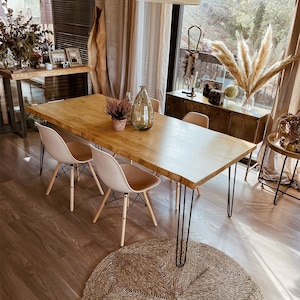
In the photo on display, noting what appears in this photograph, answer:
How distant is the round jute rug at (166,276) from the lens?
1892 mm

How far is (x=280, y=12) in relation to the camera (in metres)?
3.01

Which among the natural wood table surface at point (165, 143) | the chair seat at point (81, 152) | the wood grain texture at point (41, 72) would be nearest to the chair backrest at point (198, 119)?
the natural wood table surface at point (165, 143)

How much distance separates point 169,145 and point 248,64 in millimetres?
1371

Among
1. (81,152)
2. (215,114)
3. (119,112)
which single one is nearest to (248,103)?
(215,114)

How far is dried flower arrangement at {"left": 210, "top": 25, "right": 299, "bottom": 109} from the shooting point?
2.91 meters

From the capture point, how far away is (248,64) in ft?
9.90

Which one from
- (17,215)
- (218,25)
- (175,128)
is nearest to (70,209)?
(17,215)

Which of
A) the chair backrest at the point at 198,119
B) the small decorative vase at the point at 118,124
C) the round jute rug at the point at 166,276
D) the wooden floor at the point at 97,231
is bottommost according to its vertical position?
the wooden floor at the point at 97,231

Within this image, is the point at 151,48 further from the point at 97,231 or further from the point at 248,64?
the point at 97,231

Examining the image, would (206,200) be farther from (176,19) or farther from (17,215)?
(176,19)

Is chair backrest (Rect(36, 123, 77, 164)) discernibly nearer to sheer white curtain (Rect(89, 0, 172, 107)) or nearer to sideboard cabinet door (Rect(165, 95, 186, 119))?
sideboard cabinet door (Rect(165, 95, 186, 119))

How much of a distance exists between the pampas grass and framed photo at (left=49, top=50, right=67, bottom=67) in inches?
83.1

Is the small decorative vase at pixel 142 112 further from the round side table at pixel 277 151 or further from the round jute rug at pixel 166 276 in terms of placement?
the round side table at pixel 277 151

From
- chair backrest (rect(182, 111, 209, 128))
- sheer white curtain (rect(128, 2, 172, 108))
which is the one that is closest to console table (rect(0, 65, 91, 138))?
sheer white curtain (rect(128, 2, 172, 108))
